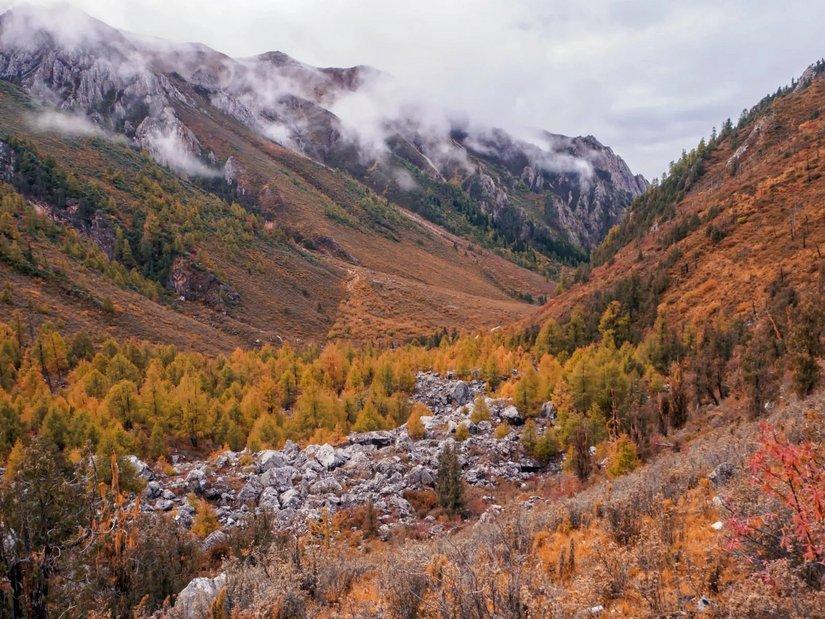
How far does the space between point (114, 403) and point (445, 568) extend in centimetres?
3877

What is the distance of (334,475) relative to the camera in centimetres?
2580

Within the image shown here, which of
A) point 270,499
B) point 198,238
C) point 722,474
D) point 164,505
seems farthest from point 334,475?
point 198,238

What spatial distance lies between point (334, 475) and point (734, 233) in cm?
5077

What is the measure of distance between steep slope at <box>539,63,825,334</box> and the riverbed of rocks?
89.5 ft

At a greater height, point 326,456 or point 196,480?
point 326,456

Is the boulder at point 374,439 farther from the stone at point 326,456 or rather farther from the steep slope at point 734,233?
the steep slope at point 734,233

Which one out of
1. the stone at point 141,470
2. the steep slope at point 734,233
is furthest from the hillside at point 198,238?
the stone at point 141,470

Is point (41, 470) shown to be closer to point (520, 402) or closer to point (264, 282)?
point (520, 402)

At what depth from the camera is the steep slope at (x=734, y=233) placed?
44750 mm

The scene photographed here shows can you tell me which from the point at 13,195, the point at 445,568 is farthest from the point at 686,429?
the point at 13,195

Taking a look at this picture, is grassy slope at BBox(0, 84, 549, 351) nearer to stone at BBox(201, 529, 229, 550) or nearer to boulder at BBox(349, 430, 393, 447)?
boulder at BBox(349, 430, 393, 447)

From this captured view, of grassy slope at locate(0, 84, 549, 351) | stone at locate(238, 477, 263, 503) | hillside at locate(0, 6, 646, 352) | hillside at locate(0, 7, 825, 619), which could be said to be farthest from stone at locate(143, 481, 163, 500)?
hillside at locate(0, 6, 646, 352)

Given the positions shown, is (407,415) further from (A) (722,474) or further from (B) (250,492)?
(A) (722,474)

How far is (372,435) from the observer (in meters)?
32.0
